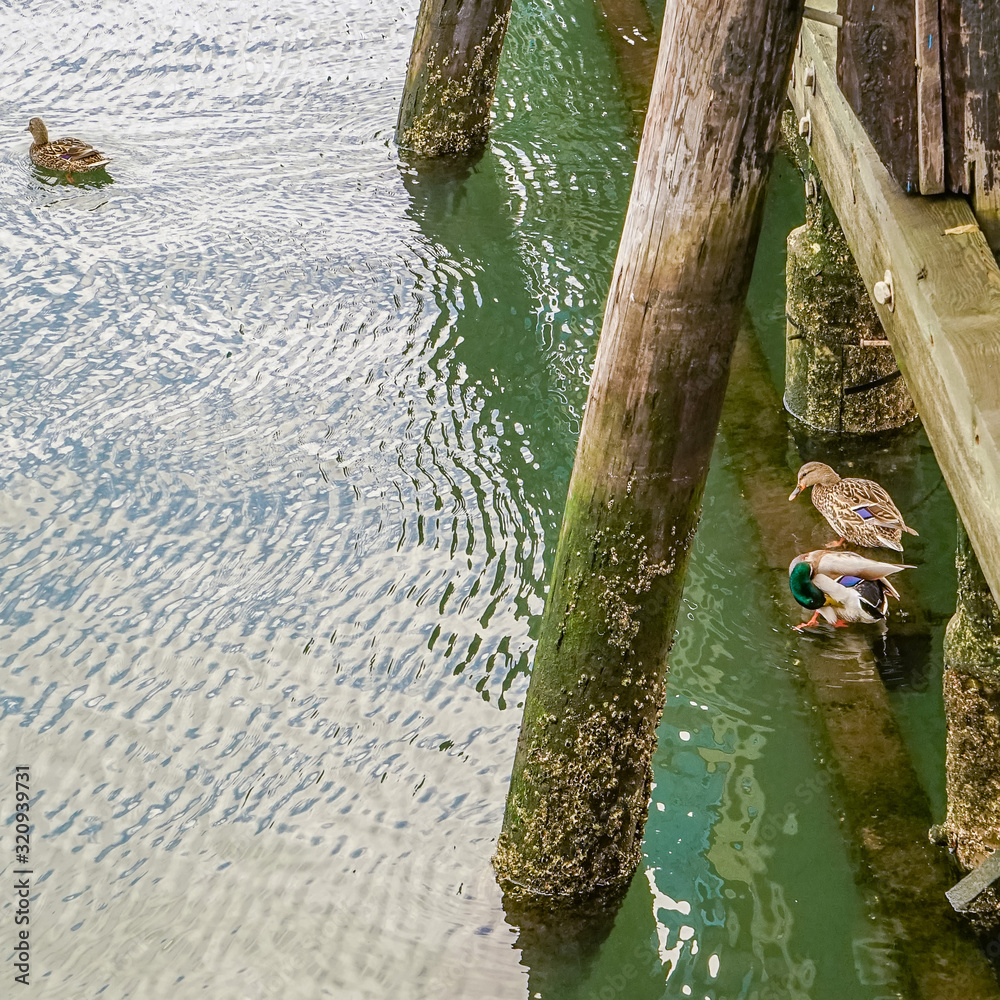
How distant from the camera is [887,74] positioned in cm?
383

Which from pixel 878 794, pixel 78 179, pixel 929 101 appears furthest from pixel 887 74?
pixel 78 179

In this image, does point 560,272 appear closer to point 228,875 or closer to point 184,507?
point 184,507

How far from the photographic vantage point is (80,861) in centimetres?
411

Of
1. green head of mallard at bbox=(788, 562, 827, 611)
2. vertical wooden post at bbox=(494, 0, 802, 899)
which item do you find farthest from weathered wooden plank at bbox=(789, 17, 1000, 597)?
green head of mallard at bbox=(788, 562, 827, 611)

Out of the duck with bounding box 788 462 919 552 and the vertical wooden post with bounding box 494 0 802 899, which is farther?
the duck with bounding box 788 462 919 552

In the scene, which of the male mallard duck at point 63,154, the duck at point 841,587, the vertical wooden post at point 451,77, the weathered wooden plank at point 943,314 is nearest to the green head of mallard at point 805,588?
the duck at point 841,587

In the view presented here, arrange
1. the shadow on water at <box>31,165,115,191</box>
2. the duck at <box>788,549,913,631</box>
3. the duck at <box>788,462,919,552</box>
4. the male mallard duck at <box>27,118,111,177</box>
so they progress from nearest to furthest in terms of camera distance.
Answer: the duck at <box>788,549,913,631</box> → the duck at <box>788,462,919,552</box> → the male mallard duck at <box>27,118,111,177</box> → the shadow on water at <box>31,165,115,191</box>

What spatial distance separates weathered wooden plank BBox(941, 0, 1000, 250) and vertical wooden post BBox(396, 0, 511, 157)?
16.0 feet

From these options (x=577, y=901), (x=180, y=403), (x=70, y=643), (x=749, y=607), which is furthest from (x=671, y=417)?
(x=180, y=403)

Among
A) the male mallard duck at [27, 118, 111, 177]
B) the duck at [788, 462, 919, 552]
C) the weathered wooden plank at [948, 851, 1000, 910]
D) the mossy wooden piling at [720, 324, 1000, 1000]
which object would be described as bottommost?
the mossy wooden piling at [720, 324, 1000, 1000]

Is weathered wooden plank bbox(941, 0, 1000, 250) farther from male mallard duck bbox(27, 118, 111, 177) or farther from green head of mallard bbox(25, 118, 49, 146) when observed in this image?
green head of mallard bbox(25, 118, 49, 146)

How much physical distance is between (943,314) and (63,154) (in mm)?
6269

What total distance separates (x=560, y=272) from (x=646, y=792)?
13.4 ft

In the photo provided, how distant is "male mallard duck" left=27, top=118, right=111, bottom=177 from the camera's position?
7.89 metres
